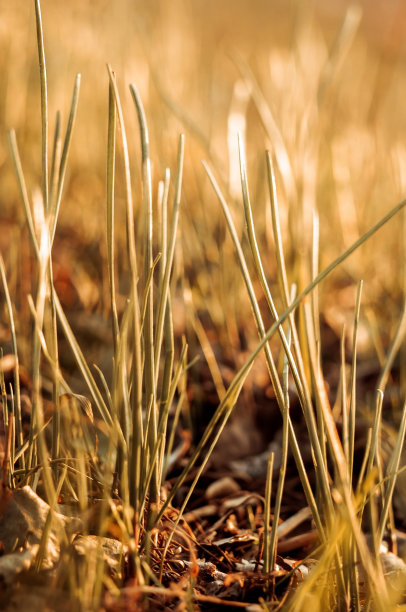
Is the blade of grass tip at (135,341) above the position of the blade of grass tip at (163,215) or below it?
below

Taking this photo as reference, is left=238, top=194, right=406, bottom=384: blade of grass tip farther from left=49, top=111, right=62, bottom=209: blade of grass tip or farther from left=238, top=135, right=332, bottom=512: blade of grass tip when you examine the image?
left=49, top=111, right=62, bottom=209: blade of grass tip

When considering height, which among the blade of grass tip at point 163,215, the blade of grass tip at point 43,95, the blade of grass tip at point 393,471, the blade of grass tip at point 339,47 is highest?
the blade of grass tip at point 339,47

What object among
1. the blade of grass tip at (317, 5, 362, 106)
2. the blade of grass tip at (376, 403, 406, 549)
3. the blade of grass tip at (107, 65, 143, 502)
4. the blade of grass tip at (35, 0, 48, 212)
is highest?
the blade of grass tip at (317, 5, 362, 106)

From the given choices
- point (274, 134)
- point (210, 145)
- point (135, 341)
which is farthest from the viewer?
point (210, 145)

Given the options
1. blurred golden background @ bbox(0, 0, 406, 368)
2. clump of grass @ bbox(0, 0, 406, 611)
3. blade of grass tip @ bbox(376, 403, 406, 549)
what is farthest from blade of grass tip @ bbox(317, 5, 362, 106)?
blade of grass tip @ bbox(376, 403, 406, 549)

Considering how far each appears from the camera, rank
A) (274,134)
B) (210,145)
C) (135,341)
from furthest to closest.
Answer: (210,145)
(274,134)
(135,341)

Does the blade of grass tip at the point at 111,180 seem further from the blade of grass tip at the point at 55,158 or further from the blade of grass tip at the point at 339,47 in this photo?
the blade of grass tip at the point at 339,47

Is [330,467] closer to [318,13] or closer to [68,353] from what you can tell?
[68,353]

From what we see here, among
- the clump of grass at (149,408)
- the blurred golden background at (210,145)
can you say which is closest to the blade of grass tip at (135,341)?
the clump of grass at (149,408)

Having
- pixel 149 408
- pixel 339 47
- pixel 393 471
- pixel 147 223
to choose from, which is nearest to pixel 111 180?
pixel 147 223

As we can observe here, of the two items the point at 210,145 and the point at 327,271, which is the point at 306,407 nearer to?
the point at 327,271

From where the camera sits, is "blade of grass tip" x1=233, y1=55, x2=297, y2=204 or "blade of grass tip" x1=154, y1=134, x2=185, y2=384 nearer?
"blade of grass tip" x1=154, y1=134, x2=185, y2=384
